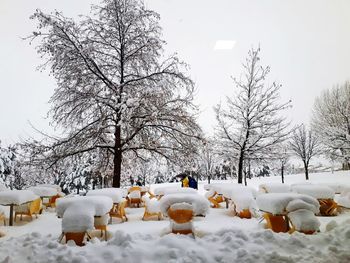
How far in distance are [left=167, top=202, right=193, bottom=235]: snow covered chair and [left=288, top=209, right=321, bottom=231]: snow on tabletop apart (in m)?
2.19

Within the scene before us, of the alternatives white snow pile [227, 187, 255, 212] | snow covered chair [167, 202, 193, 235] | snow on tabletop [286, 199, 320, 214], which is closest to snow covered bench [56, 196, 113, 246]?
snow covered chair [167, 202, 193, 235]

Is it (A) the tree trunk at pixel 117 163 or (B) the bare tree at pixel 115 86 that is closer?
(B) the bare tree at pixel 115 86

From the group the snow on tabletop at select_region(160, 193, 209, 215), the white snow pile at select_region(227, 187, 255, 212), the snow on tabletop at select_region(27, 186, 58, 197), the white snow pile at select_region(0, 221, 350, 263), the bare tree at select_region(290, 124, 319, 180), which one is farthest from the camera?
the bare tree at select_region(290, 124, 319, 180)

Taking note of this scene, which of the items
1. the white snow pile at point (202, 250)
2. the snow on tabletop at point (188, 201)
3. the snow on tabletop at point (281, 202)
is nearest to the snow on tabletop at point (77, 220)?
the white snow pile at point (202, 250)

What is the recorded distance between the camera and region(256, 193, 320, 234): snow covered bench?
18.2ft

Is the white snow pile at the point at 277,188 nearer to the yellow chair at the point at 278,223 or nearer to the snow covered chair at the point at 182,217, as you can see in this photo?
the yellow chair at the point at 278,223

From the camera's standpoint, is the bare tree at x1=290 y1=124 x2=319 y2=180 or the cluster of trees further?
the bare tree at x1=290 y1=124 x2=319 y2=180

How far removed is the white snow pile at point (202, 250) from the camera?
4043 mm

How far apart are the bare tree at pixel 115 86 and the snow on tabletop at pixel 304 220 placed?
6.57 m

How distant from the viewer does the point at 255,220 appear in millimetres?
8125

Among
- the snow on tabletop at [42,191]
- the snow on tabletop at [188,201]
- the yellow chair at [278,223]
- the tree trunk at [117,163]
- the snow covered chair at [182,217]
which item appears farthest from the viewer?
the tree trunk at [117,163]

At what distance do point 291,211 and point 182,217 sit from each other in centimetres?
240

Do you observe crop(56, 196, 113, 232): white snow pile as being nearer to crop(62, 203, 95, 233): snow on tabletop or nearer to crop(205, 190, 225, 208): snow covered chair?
crop(62, 203, 95, 233): snow on tabletop

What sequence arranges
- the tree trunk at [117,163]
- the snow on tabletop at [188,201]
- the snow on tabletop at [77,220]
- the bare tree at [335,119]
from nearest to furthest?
the snow on tabletop at [77,220]
the snow on tabletop at [188,201]
the tree trunk at [117,163]
the bare tree at [335,119]
